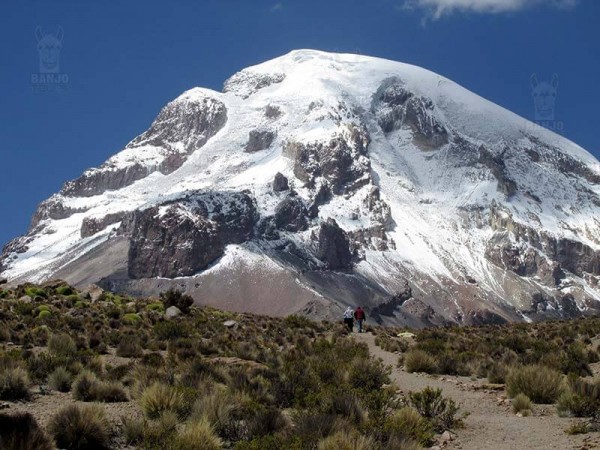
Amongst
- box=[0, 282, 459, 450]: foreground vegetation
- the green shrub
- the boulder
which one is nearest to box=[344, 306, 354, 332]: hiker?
the boulder

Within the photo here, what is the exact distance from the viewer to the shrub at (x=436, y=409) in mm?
17391

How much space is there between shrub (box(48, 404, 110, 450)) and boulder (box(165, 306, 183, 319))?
90.1 feet

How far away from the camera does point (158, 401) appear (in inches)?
674

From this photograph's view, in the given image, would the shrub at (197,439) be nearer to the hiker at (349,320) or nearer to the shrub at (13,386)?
the shrub at (13,386)

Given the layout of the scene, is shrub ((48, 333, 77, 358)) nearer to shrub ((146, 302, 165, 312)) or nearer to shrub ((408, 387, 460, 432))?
shrub ((408, 387, 460, 432))

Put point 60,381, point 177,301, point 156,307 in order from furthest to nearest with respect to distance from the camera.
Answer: point 177,301
point 156,307
point 60,381

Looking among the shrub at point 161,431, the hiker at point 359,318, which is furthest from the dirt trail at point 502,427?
the hiker at point 359,318

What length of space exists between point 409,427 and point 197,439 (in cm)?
447

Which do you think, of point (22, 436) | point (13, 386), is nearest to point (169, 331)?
point (13, 386)

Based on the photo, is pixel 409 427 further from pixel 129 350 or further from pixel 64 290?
pixel 64 290

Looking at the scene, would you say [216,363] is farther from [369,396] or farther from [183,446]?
[183,446]

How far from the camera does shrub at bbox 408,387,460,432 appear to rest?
17.4 m

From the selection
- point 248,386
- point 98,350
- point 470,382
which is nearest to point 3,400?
point 248,386

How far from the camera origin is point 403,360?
2895cm
